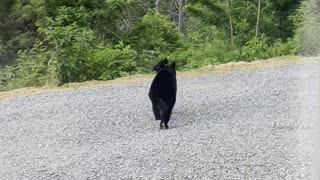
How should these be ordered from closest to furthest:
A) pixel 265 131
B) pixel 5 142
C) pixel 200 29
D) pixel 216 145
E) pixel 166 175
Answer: pixel 166 175 → pixel 216 145 → pixel 265 131 → pixel 5 142 → pixel 200 29

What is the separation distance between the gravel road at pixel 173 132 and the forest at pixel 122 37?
4.42ft

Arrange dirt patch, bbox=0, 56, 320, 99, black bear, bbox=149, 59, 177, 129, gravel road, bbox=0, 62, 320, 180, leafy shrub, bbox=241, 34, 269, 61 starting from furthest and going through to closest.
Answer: leafy shrub, bbox=241, 34, 269, 61
dirt patch, bbox=0, 56, 320, 99
black bear, bbox=149, 59, 177, 129
gravel road, bbox=0, 62, 320, 180

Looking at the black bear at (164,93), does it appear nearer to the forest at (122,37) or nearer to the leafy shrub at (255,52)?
the forest at (122,37)

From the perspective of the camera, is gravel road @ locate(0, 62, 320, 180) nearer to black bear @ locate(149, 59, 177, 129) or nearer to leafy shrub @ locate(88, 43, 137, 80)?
black bear @ locate(149, 59, 177, 129)

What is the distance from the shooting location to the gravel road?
473cm

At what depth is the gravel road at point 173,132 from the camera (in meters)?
4.73

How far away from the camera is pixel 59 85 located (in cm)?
1057

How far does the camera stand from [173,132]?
249 inches

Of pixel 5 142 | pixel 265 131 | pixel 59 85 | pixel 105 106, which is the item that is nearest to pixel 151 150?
pixel 265 131

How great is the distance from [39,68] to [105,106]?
12.1 ft

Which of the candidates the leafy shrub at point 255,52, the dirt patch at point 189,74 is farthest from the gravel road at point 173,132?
the leafy shrub at point 255,52

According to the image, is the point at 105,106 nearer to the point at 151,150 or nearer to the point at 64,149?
the point at 64,149

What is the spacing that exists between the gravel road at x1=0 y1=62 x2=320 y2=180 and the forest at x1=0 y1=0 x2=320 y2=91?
1347mm

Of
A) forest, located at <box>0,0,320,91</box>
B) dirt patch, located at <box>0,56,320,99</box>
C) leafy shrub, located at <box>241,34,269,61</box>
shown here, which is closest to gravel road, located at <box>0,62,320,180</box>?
dirt patch, located at <box>0,56,320,99</box>
